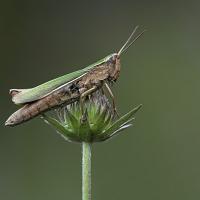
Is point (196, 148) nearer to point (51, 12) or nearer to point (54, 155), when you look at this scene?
point (54, 155)

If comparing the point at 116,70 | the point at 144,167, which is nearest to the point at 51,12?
the point at 144,167

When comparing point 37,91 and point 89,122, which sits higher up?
point 37,91

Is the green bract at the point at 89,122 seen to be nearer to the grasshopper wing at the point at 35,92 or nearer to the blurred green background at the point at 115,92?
the grasshopper wing at the point at 35,92

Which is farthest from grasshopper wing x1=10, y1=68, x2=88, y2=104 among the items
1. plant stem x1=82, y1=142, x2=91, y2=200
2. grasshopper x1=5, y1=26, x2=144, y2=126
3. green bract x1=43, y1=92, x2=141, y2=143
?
plant stem x1=82, y1=142, x2=91, y2=200

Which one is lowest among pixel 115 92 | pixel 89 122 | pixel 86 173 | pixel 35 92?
pixel 86 173

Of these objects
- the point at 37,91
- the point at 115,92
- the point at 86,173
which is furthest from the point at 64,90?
the point at 115,92

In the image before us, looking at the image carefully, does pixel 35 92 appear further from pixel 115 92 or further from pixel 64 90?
pixel 115 92

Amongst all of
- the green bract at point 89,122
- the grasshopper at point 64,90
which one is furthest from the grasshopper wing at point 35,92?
the green bract at point 89,122

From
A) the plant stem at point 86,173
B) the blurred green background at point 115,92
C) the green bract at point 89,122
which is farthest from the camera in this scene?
the blurred green background at point 115,92
